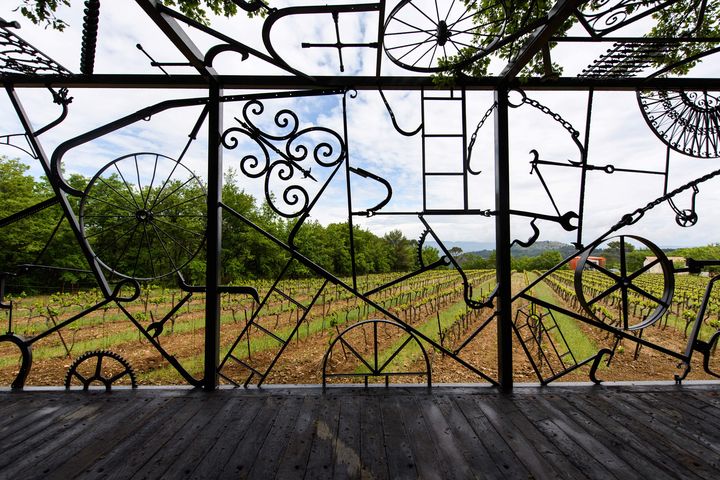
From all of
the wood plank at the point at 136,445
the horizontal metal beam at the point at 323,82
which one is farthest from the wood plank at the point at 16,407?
the horizontal metal beam at the point at 323,82

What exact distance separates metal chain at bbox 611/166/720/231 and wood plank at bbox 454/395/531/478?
169cm

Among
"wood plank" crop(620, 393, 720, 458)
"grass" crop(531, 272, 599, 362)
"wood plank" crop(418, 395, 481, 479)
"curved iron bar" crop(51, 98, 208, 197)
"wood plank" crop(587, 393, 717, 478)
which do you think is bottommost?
"grass" crop(531, 272, 599, 362)

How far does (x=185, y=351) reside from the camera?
588 cm

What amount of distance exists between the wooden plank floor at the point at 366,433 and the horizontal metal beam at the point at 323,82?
7.47ft

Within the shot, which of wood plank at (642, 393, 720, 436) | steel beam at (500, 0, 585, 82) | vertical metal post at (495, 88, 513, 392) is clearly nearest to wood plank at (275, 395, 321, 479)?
vertical metal post at (495, 88, 513, 392)

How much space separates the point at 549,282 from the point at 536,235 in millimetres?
18185

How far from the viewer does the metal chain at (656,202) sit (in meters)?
2.40

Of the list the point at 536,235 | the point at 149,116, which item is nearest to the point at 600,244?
the point at 536,235

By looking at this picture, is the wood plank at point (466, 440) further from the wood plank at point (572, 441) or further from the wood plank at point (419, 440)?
the wood plank at point (572, 441)

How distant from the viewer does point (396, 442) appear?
1.78 m

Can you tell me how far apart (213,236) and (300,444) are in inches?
61.5

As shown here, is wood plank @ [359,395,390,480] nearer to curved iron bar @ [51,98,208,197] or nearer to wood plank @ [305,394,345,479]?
wood plank @ [305,394,345,479]

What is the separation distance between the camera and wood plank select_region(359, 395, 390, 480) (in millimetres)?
1563

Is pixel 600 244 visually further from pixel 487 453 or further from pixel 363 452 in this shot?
pixel 363 452
